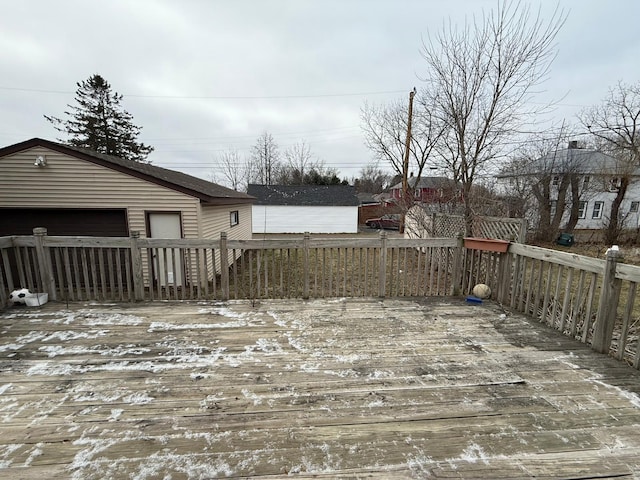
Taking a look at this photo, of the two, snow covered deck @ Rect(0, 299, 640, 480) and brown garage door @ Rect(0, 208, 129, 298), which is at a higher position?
brown garage door @ Rect(0, 208, 129, 298)

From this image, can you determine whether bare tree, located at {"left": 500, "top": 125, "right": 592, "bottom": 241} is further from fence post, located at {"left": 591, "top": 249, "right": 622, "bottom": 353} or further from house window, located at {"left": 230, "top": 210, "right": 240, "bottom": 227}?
house window, located at {"left": 230, "top": 210, "right": 240, "bottom": 227}

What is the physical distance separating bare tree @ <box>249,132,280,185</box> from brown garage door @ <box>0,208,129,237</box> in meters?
24.4

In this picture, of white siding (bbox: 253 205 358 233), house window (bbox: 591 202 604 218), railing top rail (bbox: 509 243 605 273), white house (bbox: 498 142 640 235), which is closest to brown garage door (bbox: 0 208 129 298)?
railing top rail (bbox: 509 243 605 273)

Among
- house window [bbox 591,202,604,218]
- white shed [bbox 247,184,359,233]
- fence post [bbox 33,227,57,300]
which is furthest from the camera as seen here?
white shed [bbox 247,184,359,233]

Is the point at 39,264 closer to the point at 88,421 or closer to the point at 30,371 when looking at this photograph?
the point at 30,371

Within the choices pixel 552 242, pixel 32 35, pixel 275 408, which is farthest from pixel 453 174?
pixel 32 35

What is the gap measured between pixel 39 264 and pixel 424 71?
870 centimetres

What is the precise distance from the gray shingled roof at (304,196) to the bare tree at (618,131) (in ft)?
42.3

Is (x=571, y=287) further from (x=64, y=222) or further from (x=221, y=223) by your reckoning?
(x=64, y=222)

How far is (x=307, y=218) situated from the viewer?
20297mm

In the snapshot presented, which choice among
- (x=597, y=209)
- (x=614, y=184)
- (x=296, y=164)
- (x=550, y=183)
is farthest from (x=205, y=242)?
(x=296, y=164)

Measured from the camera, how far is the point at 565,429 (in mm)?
1844

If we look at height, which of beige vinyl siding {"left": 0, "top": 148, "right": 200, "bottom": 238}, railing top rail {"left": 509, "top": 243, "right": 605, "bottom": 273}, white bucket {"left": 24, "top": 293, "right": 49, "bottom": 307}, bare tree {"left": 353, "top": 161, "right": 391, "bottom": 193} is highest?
bare tree {"left": 353, "top": 161, "right": 391, "bottom": 193}

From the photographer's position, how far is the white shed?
2011 cm
